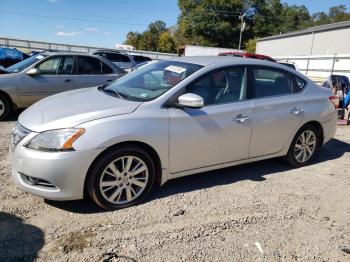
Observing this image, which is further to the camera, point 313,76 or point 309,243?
point 313,76

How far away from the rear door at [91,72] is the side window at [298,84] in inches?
178

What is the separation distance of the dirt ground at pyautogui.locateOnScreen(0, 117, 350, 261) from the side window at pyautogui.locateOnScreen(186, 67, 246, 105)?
1122mm

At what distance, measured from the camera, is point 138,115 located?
146 inches

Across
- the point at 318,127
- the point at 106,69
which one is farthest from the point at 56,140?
the point at 106,69

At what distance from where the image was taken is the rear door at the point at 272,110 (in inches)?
182

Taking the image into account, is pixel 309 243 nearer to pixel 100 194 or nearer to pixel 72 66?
pixel 100 194

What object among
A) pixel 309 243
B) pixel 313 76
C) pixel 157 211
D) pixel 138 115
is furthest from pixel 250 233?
pixel 313 76

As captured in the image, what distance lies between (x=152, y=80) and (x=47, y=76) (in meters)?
4.43

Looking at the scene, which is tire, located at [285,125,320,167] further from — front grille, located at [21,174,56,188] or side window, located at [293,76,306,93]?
front grille, located at [21,174,56,188]

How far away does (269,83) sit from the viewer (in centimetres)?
489

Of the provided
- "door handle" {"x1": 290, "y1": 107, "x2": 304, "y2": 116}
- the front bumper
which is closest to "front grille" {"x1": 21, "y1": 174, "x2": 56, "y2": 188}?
the front bumper

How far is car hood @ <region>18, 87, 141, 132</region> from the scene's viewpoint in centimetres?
348

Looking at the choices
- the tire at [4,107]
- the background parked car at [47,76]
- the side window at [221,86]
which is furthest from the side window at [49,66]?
the side window at [221,86]

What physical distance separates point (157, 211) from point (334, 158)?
3734mm
